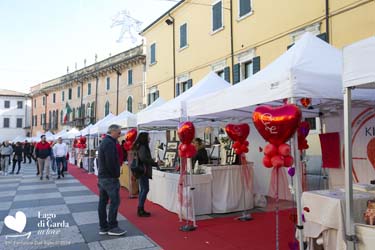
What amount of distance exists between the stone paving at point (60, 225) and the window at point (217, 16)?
9043 mm

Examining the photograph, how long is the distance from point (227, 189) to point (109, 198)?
266cm

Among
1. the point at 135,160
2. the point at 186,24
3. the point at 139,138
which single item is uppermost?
the point at 186,24

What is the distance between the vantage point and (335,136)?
22.1 feet

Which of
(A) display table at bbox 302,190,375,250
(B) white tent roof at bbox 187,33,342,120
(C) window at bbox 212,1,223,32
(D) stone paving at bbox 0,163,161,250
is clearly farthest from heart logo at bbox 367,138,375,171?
(C) window at bbox 212,1,223,32

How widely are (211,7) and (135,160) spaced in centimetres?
1087

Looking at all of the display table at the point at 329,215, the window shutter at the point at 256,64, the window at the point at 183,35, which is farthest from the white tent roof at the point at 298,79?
the window at the point at 183,35

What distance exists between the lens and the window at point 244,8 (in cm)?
1366

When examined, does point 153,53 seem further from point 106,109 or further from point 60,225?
point 60,225

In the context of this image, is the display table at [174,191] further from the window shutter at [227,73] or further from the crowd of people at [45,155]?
the window shutter at [227,73]

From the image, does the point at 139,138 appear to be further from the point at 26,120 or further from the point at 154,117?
the point at 26,120

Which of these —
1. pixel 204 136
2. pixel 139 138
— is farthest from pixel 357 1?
pixel 204 136

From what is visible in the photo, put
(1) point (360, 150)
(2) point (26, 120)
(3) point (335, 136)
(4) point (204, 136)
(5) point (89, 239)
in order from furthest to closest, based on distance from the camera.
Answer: (2) point (26, 120) < (4) point (204, 136) < (3) point (335, 136) < (1) point (360, 150) < (5) point (89, 239)

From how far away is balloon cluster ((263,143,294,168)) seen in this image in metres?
3.85

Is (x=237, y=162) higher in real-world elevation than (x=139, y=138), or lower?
lower
